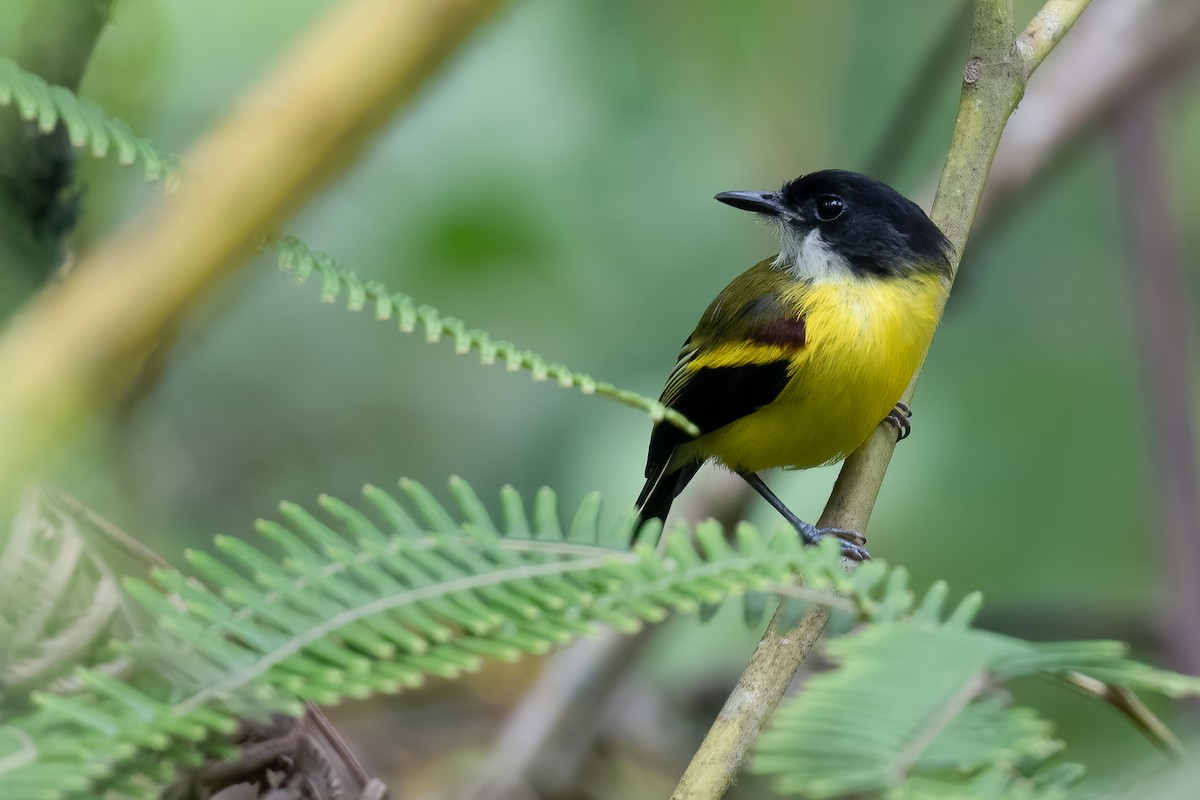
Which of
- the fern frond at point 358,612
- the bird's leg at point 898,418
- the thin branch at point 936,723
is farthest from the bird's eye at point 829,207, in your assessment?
the thin branch at point 936,723

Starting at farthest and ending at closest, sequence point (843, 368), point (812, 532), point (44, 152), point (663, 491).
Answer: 1. point (663, 491)
2. point (843, 368)
3. point (812, 532)
4. point (44, 152)

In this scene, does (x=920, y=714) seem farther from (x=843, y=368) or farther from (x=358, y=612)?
(x=843, y=368)

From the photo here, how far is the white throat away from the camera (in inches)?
115

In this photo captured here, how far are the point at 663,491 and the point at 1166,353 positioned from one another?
1327 mm

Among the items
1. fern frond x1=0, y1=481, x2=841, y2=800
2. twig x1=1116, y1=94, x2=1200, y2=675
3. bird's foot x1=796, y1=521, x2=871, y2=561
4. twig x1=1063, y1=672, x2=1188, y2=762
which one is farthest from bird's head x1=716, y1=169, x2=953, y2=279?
fern frond x1=0, y1=481, x2=841, y2=800

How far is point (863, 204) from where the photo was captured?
2.92m

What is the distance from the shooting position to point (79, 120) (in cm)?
111

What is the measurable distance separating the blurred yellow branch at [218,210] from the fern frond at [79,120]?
0.04 meters

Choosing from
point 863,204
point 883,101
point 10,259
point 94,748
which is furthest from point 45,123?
point 883,101

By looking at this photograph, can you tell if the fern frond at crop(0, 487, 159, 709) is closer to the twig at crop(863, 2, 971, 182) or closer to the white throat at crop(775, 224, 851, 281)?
the white throat at crop(775, 224, 851, 281)

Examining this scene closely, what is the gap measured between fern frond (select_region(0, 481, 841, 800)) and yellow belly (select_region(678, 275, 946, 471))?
1840 millimetres

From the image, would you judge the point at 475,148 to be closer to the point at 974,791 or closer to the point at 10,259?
the point at 10,259

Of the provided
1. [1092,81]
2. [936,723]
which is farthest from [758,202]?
[936,723]

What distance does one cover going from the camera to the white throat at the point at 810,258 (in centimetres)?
293
